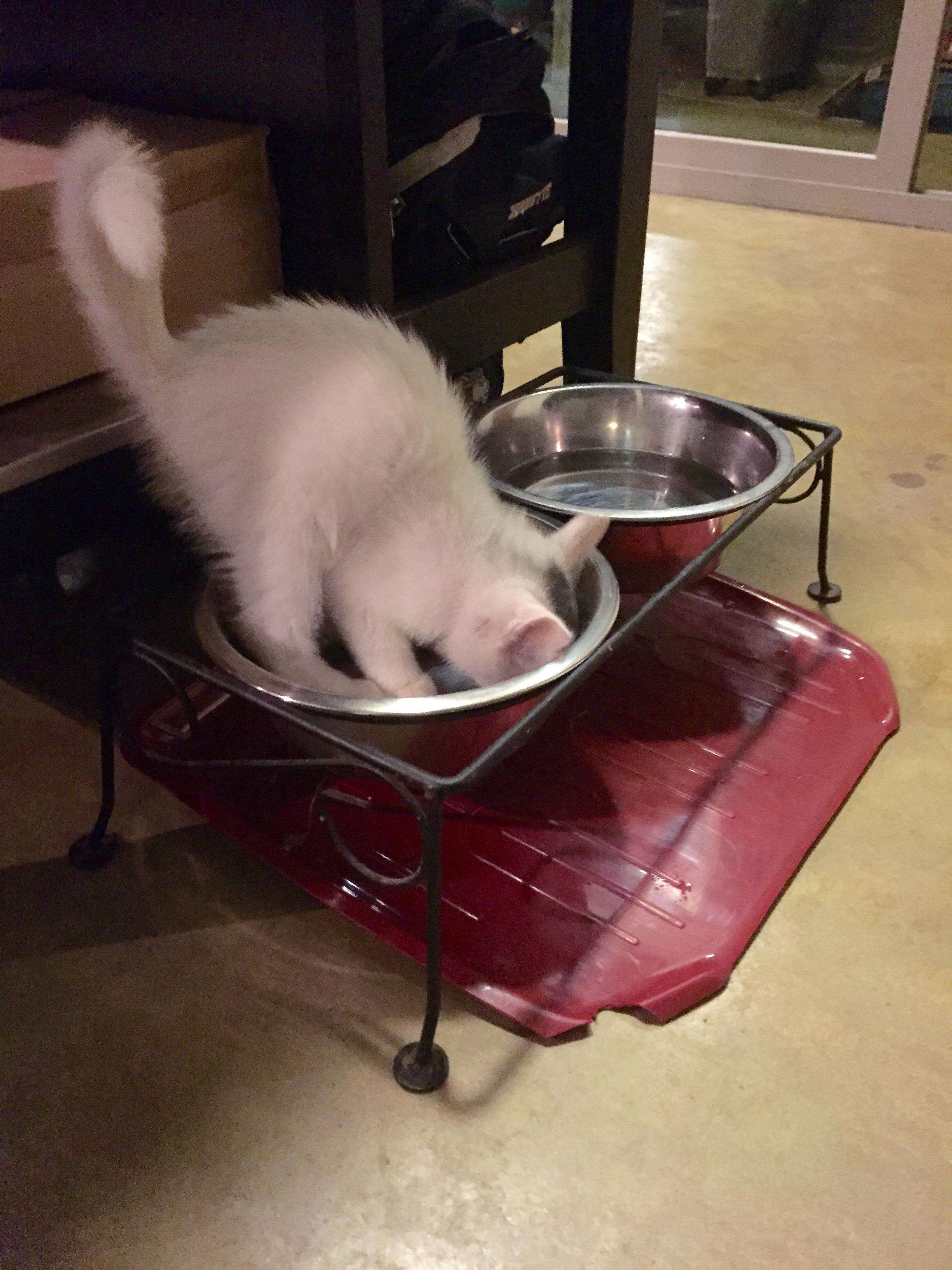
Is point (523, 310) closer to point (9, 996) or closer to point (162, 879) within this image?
point (162, 879)

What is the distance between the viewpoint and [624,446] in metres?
1.48

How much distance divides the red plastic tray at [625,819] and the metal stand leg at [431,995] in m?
0.08

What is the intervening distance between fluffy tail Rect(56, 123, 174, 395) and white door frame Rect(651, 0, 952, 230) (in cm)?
271

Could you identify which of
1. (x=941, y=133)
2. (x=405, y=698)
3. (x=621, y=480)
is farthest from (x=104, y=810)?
(x=941, y=133)

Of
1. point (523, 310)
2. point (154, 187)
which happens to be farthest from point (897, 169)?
point (154, 187)

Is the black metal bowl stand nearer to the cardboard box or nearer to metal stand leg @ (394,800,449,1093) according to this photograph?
metal stand leg @ (394,800,449,1093)

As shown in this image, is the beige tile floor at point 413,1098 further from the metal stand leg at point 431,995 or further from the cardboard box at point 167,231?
the cardboard box at point 167,231

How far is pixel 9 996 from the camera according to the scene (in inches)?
39.2

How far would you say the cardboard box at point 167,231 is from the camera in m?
1.04

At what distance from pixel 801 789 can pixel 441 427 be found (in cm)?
58

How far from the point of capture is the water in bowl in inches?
55.4

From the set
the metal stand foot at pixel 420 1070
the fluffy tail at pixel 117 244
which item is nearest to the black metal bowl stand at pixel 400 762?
the metal stand foot at pixel 420 1070

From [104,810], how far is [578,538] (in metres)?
0.59

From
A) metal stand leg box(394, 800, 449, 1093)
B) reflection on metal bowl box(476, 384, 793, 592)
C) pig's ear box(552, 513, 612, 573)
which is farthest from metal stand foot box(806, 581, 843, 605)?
metal stand leg box(394, 800, 449, 1093)
